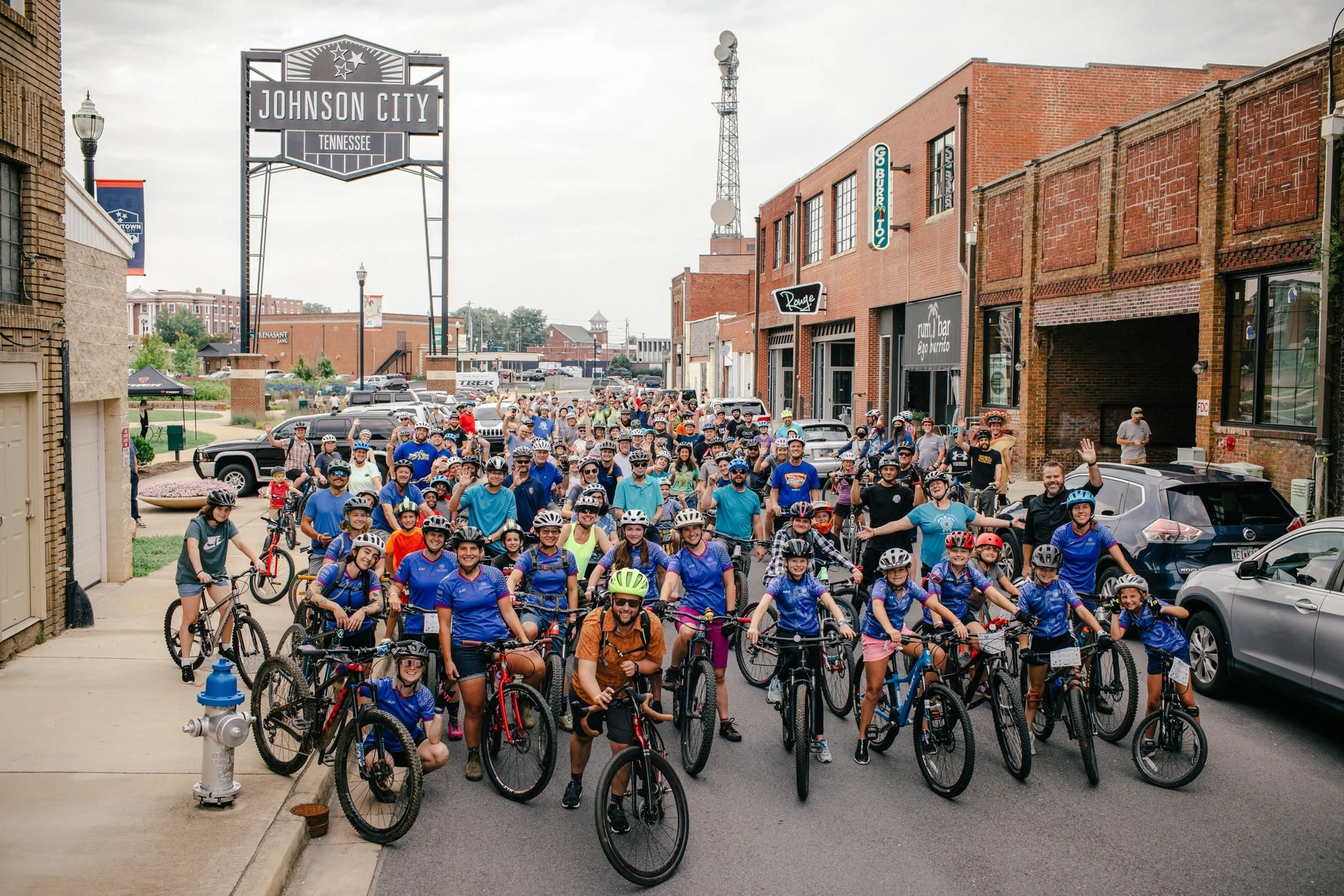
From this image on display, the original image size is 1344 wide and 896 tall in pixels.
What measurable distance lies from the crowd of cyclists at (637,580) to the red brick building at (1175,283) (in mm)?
6914

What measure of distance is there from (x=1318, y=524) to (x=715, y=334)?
58.6 meters

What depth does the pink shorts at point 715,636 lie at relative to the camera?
8.36 m

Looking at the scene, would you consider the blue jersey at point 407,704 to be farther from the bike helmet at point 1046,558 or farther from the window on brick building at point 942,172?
the window on brick building at point 942,172

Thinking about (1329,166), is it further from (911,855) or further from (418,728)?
(418,728)

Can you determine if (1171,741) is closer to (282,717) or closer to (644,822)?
(644,822)

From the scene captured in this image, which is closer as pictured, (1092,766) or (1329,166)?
(1092,766)

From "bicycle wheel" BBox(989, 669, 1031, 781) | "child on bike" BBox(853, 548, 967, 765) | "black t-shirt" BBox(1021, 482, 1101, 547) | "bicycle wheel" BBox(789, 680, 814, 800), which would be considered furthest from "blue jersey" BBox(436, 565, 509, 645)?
"black t-shirt" BBox(1021, 482, 1101, 547)

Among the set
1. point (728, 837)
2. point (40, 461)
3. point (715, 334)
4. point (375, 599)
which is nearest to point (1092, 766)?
point (728, 837)

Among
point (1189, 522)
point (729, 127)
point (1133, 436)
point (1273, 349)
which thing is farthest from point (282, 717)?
point (729, 127)

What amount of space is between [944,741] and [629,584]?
2.54 meters

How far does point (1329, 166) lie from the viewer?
14.8 metres

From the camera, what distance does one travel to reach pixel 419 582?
8.10 m

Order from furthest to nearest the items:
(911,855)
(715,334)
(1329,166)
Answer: (715,334) → (1329,166) → (911,855)

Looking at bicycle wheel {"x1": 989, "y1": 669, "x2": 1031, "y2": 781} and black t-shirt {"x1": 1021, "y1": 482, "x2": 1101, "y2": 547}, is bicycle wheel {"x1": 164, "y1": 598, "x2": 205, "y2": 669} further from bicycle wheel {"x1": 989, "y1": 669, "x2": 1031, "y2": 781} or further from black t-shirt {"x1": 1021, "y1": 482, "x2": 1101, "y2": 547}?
black t-shirt {"x1": 1021, "y1": 482, "x2": 1101, "y2": 547}
